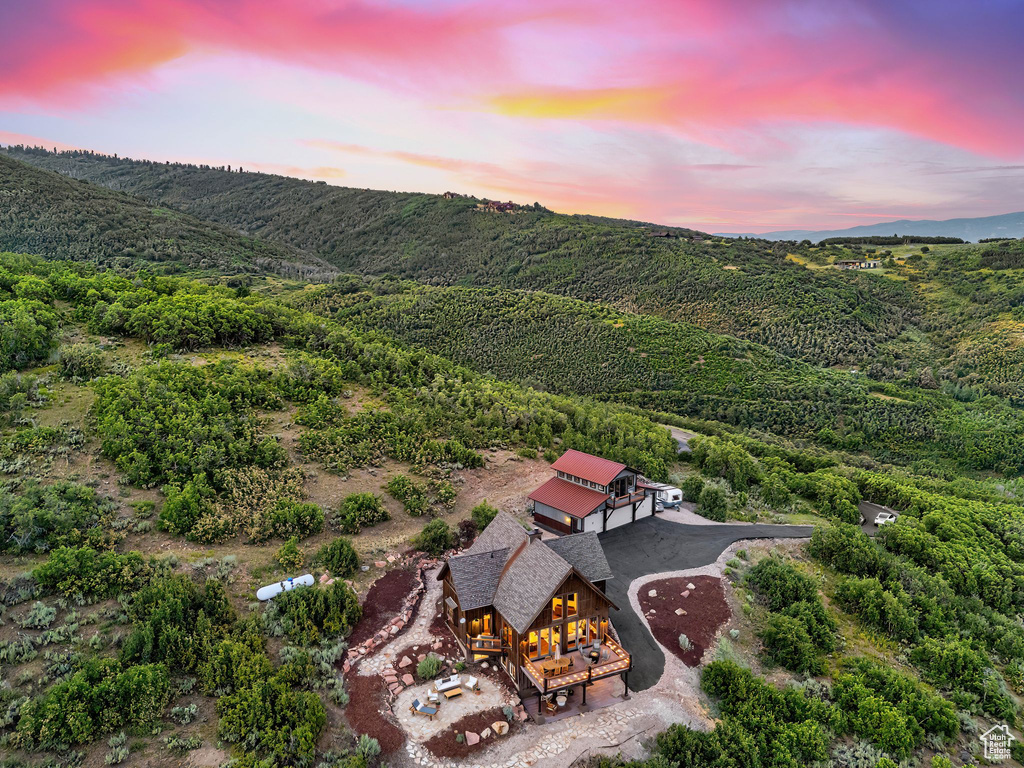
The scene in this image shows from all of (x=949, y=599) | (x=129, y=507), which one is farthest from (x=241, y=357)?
(x=949, y=599)

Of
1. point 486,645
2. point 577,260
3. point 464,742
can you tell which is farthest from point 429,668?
point 577,260

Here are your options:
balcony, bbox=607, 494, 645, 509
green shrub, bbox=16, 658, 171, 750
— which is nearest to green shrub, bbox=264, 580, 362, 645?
green shrub, bbox=16, 658, 171, 750

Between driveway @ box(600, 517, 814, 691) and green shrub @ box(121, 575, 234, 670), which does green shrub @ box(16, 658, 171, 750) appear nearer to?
green shrub @ box(121, 575, 234, 670)

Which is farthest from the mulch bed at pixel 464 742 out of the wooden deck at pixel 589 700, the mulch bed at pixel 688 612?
the mulch bed at pixel 688 612

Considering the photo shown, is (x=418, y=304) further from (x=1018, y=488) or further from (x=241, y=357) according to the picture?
(x=1018, y=488)

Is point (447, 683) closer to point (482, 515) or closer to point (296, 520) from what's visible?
point (482, 515)

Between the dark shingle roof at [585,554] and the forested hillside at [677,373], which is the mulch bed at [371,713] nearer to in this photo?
the dark shingle roof at [585,554]

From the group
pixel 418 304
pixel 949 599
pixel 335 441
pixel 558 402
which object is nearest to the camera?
pixel 949 599
